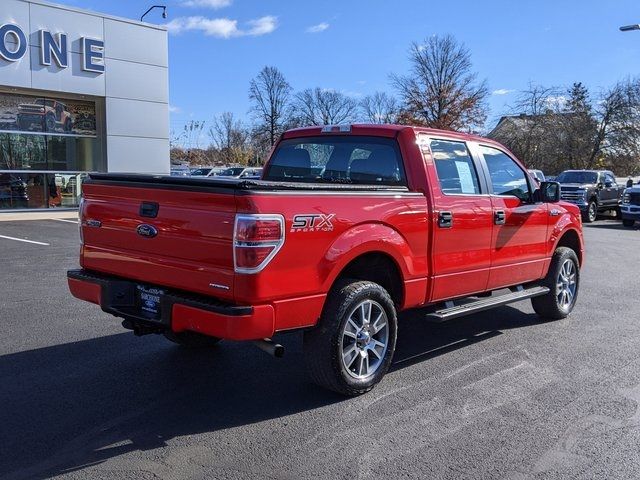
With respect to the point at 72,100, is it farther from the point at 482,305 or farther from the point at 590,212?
the point at 590,212

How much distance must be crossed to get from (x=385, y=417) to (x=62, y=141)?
18.9 meters

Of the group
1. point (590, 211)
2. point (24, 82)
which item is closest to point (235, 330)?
point (24, 82)

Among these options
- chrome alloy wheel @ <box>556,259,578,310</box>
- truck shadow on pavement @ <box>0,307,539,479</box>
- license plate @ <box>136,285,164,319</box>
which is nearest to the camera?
truck shadow on pavement @ <box>0,307,539,479</box>

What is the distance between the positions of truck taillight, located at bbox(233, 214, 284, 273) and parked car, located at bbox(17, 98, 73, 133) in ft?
59.3

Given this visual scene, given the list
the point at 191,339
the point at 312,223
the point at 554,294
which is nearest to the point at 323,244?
the point at 312,223

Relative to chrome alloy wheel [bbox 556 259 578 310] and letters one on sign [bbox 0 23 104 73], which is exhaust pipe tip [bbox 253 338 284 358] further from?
letters one on sign [bbox 0 23 104 73]

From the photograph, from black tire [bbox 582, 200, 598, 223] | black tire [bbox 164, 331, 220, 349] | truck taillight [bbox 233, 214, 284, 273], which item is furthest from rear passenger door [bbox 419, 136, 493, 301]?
black tire [bbox 582, 200, 598, 223]

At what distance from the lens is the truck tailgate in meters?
3.96

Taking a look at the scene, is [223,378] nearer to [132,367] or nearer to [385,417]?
[132,367]

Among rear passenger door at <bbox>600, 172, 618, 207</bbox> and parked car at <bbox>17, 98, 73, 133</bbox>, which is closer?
parked car at <bbox>17, 98, 73, 133</bbox>

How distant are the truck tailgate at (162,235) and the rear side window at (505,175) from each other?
128 inches

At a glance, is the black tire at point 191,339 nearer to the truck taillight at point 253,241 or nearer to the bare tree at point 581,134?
the truck taillight at point 253,241

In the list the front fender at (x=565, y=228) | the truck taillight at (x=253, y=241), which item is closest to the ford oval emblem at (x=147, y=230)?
the truck taillight at (x=253, y=241)

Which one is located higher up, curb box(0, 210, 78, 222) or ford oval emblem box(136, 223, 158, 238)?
ford oval emblem box(136, 223, 158, 238)
